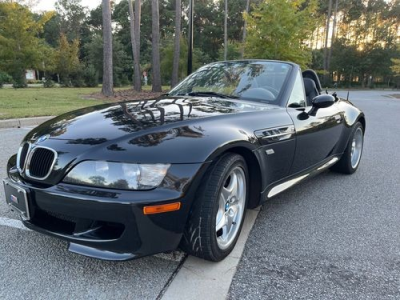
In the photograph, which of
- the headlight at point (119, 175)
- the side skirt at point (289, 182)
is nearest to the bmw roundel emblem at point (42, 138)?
the headlight at point (119, 175)

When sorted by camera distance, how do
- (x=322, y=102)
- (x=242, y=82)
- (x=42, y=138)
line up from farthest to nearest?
(x=242, y=82)
(x=322, y=102)
(x=42, y=138)

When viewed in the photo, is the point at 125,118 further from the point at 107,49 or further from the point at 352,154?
the point at 107,49

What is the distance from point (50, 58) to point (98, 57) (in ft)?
31.6

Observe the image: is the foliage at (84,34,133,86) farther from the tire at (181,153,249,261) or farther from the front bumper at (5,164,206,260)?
the front bumper at (5,164,206,260)

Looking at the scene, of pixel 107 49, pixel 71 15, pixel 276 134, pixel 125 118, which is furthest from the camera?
pixel 71 15

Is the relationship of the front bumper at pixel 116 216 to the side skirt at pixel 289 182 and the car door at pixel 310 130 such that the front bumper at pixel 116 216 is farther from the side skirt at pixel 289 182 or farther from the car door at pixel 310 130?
the car door at pixel 310 130

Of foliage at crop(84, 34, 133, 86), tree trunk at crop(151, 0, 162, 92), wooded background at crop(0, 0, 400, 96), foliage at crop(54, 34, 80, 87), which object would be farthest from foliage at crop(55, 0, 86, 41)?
tree trunk at crop(151, 0, 162, 92)

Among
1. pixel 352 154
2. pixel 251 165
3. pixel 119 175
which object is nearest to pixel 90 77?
pixel 352 154

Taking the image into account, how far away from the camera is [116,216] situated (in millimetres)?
1882

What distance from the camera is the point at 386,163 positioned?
17.9 ft

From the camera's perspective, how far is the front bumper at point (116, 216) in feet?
6.19

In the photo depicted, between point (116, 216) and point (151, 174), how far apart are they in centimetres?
30

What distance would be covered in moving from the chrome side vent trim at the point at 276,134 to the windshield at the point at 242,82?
0.39 metres

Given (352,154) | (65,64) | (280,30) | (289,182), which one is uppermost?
(280,30)
